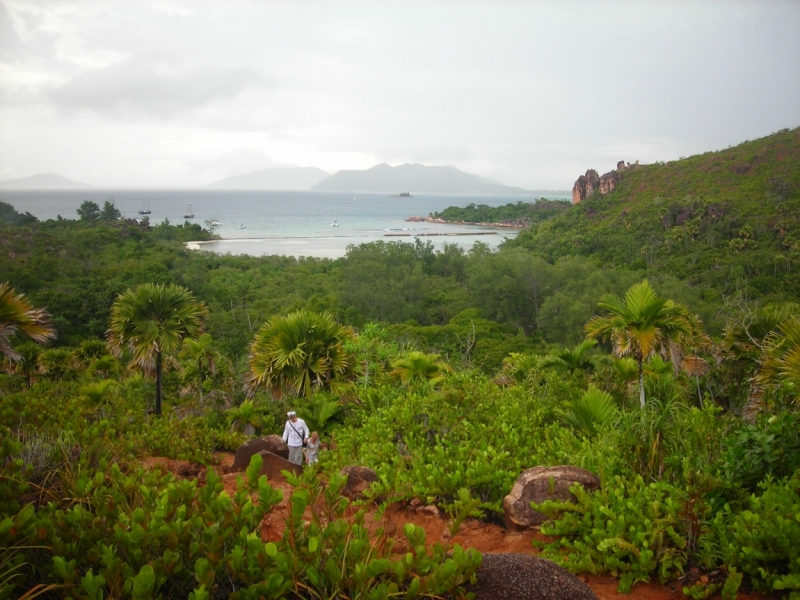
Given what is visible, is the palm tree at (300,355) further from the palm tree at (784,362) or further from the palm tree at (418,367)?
the palm tree at (784,362)

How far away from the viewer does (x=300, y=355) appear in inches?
401

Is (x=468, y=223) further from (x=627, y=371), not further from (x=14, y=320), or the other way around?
(x=14, y=320)

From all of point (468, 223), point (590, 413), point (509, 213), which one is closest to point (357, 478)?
point (590, 413)

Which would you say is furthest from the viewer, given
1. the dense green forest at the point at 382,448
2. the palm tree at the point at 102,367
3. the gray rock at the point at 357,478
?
the palm tree at the point at 102,367

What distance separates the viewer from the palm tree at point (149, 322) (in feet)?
37.8

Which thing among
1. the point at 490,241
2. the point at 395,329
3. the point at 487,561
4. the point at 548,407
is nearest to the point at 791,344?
the point at 548,407

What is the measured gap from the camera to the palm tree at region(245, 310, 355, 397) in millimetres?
10336

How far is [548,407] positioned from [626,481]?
10.1ft

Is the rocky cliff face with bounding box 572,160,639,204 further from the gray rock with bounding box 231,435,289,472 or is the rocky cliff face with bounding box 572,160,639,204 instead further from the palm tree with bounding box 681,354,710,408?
the gray rock with bounding box 231,435,289,472

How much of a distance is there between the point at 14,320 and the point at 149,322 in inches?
181

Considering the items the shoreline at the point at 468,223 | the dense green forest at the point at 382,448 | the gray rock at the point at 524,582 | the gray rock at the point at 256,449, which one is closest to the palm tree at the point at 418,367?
the dense green forest at the point at 382,448

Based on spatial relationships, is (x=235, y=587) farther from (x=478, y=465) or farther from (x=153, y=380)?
(x=153, y=380)

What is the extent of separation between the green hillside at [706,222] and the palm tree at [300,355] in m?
31.5

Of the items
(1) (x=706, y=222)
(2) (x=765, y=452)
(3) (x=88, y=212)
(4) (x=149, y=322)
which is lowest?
(4) (x=149, y=322)
